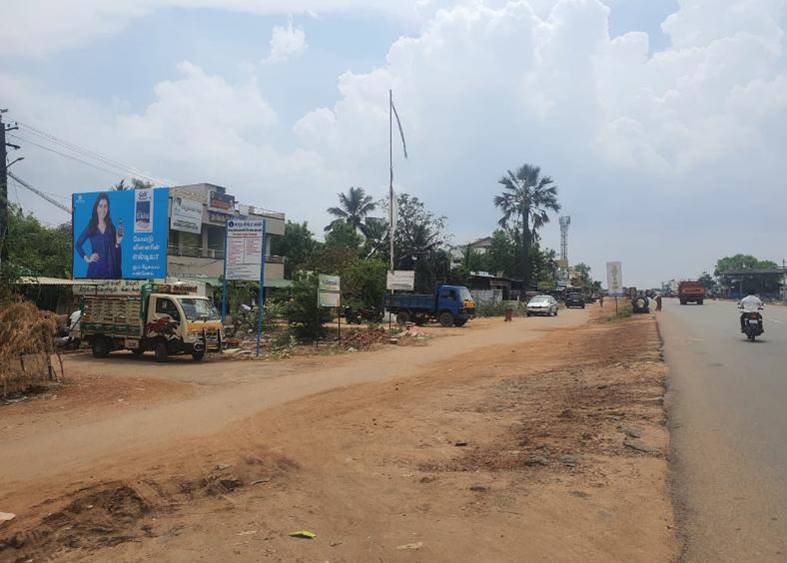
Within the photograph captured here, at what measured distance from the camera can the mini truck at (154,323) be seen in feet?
59.1

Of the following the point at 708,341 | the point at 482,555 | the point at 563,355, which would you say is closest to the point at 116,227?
the point at 563,355

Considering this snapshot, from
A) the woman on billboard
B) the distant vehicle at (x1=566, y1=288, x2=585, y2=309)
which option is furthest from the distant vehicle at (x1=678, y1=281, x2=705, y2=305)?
the woman on billboard

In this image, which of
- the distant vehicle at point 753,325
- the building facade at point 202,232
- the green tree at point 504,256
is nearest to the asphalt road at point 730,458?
the distant vehicle at point 753,325

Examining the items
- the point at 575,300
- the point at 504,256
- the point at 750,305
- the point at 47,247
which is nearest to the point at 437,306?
the point at 750,305

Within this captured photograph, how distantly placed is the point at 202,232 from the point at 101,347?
883 inches

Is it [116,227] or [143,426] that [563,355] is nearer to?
[143,426]

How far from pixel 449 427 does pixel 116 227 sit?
20.0 metres

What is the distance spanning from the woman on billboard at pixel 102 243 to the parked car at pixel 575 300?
53.0 metres

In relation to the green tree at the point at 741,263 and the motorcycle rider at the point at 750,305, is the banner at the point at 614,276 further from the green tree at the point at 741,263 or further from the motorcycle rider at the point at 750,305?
the green tree at the point at 741,263

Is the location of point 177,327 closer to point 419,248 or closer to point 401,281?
point 401,281

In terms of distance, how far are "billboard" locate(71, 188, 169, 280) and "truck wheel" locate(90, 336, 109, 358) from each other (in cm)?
376

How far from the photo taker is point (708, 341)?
20.4 metres

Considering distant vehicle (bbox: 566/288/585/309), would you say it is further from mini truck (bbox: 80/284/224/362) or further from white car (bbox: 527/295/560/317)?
mini truck (bbox: 80/284/224/362)

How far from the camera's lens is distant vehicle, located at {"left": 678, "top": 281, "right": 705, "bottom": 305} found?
→ 209 ft
